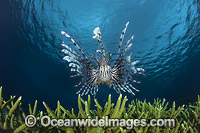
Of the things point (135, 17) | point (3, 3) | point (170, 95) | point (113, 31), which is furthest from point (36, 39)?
point (170, 95)

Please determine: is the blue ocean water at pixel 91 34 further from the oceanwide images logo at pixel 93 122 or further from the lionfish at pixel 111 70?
the oceanwide images logo at pixel 93 122

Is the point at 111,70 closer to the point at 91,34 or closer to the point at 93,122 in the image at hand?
the point at 93,122

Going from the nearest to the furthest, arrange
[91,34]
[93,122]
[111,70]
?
1. [93,122]
2. [111,70]
3. [91,34]

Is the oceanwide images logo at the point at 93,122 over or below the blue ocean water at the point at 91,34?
below

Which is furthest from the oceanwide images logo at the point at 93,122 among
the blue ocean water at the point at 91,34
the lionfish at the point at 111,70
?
the blue ocean water at the point at 91,34

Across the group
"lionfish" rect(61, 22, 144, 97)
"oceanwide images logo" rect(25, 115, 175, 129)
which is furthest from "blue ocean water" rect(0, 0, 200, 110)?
"oceanwide images logo" rect(25, 115, 175, 129)

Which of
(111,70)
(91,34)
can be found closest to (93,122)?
(111,70)

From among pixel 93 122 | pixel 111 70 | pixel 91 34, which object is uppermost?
pixel 91 34

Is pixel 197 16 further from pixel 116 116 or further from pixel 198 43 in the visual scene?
pixel 116 116
